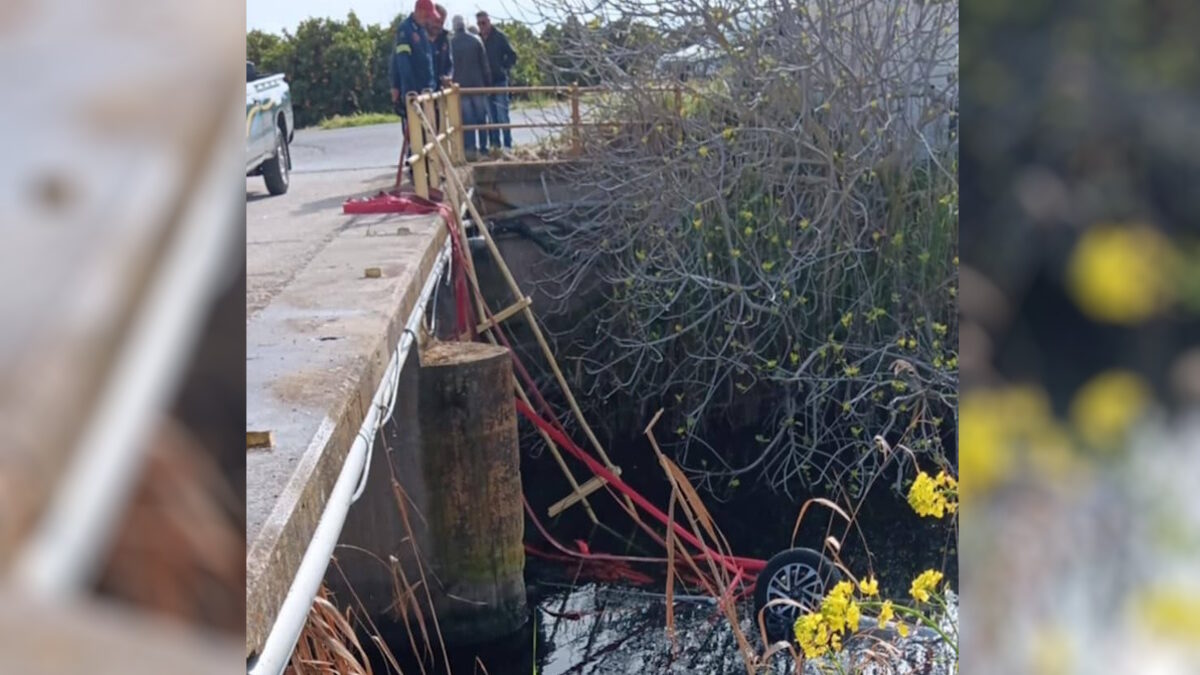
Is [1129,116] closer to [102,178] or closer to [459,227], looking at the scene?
[102,178]

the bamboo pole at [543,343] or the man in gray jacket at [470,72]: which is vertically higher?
the man in gray jacket at [470,72]

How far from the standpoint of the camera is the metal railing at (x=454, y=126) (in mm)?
4352

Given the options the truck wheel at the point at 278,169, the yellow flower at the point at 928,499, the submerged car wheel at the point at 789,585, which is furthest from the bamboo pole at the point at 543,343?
the yellow flower at the point at 928,499

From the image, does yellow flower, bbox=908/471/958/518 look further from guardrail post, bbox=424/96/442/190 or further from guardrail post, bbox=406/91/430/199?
guardrail post, bbox=424/96/442/190

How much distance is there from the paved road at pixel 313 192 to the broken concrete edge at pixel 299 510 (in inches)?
28.0

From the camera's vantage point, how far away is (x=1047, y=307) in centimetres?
60

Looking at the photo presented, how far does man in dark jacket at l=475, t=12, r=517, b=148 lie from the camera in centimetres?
372

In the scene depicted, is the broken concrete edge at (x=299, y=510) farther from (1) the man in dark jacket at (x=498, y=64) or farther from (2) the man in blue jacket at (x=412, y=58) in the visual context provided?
(1) the man in dark jacket at (x=498, y=64)

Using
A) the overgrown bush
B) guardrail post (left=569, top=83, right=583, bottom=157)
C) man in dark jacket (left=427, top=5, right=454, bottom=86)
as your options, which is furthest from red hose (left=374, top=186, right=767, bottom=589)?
man in dark jacket (left=427, top=5, right=454, bottom=86)

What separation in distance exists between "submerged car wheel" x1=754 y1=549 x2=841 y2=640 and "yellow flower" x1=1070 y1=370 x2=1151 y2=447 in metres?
1.97

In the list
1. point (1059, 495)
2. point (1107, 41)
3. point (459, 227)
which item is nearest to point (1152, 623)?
point (1059, 495)

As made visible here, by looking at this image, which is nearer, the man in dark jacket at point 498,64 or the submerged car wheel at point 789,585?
the submerged car wheel at point 789,585

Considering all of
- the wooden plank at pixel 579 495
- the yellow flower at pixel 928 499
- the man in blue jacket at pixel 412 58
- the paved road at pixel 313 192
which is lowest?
the wooden plank at pixel 579 495

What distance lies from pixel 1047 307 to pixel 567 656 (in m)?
3.69
